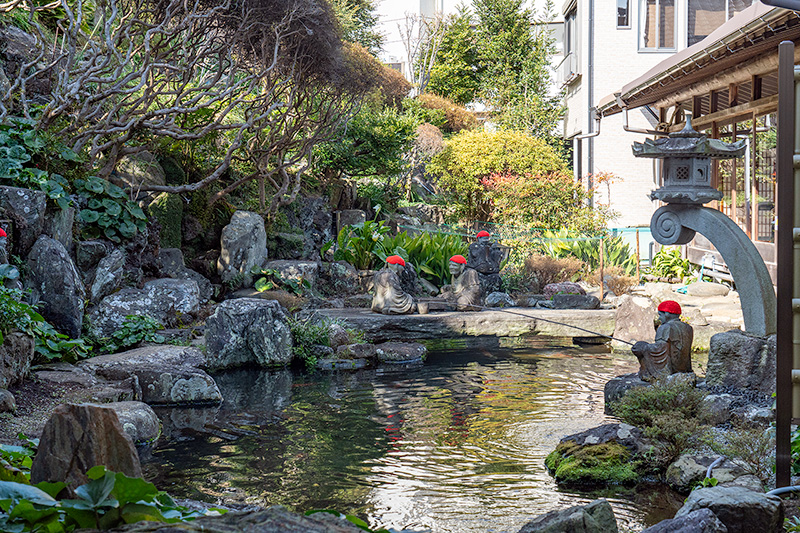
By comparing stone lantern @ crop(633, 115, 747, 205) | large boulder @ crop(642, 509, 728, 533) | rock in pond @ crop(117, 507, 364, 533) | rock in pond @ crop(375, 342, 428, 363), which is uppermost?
stone lantern @ crop(633, 115, 747, 205)

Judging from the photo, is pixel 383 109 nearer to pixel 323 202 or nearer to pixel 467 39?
pixel 323 202

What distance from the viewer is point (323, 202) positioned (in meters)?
18.8

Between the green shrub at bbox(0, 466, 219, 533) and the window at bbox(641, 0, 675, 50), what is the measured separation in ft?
67.1

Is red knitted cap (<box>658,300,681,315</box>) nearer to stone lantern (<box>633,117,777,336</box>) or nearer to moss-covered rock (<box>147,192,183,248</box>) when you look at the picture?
stone lantern (<box>633,117,777,336</box>)

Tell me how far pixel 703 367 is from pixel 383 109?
1490 centimetres

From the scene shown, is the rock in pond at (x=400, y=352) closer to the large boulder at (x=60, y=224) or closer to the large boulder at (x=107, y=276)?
the large boulder at (x=107, y=276)

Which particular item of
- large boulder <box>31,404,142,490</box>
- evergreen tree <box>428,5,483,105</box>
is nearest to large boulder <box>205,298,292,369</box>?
large boulder <box>31,404,142,490</box>

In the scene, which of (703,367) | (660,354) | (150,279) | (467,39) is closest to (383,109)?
(467,39)

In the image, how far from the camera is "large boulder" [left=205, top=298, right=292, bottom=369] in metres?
9.95

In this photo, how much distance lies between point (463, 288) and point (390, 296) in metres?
1.71

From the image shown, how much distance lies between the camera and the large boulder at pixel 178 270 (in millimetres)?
12664

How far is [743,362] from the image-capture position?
6.69 metres

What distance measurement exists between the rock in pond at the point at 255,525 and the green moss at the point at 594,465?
3.94m

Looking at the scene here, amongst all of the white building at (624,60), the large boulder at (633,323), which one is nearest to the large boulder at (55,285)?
the large boulder at (633,323)
